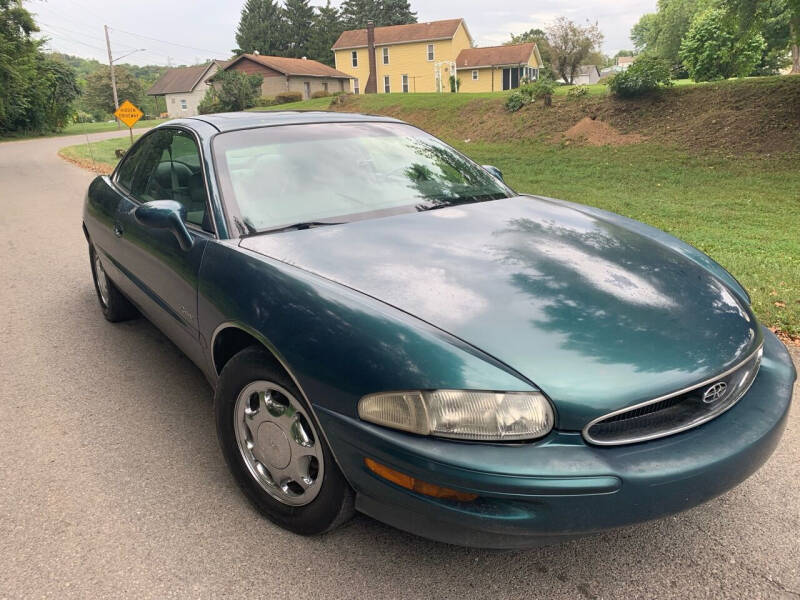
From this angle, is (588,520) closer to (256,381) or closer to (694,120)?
(256,381)

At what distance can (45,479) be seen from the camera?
9.01 ft

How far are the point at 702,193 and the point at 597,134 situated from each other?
6.03m

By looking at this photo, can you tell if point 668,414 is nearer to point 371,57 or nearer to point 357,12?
point 371,57

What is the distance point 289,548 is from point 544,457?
108 centimetres

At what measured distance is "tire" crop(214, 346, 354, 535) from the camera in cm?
213

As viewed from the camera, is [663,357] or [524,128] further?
[524,128]

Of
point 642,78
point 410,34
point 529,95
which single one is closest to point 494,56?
point 410,34

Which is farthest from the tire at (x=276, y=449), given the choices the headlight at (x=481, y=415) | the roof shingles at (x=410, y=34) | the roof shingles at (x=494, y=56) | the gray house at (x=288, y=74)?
the gray house at (x=288, y=74)

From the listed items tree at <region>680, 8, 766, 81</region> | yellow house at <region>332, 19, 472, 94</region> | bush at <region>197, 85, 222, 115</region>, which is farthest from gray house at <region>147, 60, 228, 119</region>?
tree at <region>680, 8, 766, 81</region>

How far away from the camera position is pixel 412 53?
52.2 metres

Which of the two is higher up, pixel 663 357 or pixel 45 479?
pixel 663 357

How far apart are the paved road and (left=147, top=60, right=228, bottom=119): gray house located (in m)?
67.4

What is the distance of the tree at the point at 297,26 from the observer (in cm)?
7569

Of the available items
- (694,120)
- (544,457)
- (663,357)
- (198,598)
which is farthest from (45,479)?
(694,120)
